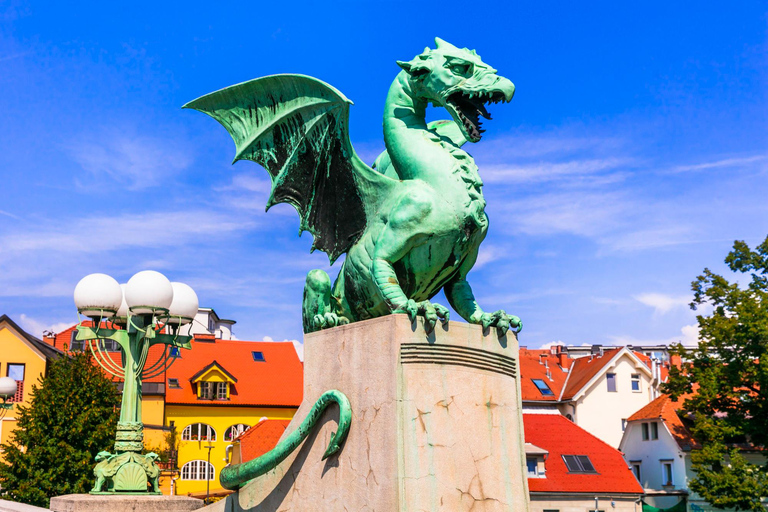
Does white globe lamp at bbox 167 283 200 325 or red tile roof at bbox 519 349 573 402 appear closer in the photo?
white globe lamp at bbox 167 283 200 325

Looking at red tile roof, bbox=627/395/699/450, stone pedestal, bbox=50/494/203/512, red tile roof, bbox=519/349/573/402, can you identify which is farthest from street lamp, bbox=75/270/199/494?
red tile roof, bbox=519/349/573/402

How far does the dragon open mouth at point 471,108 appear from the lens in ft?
23.8

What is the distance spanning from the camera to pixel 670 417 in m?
40.5

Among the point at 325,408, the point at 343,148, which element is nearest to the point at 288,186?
the point at 343,148

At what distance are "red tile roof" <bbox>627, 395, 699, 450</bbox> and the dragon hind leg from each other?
3362 centimetres

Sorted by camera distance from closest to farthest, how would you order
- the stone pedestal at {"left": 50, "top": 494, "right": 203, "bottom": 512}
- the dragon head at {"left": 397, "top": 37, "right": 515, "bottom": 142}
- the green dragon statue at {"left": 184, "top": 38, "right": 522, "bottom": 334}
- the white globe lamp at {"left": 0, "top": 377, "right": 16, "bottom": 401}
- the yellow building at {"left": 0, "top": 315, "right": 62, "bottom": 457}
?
the green dragon statue at {"left": 184, "top": 38, "right": 522, "bottom": 334}, the dragon head at {"left": 397, "top": 37, "right": 515, "bottom": 142}, the stone pedestal at {"left": 50, "top": 494, "right": 203, "bottom": 512}, the white globe lamp at {"left": 0, "top": 377, "right": 16, "bottom": 401}, the yellow building at {"left": 0, "top": 315, "right": 62, "bottom": 457}

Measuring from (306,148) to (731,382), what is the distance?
2842 cm

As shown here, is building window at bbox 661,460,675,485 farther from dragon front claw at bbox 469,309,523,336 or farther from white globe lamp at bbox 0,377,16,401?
dragon front claw at bbox 469,309,523,336

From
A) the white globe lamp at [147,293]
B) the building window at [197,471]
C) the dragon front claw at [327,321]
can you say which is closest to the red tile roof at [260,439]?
the building window at [197,471]

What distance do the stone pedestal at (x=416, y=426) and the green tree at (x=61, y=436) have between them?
18860mm

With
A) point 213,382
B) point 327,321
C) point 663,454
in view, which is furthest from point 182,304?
point 213,382

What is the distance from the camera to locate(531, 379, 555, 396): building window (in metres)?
49.4

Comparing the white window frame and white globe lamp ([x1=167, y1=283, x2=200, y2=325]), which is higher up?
white globe lamp ([x1=167, y1=283, x2=200, y2=325])

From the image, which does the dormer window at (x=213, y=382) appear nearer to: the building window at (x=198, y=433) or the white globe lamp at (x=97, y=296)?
the building window at (x=198, y=433)
